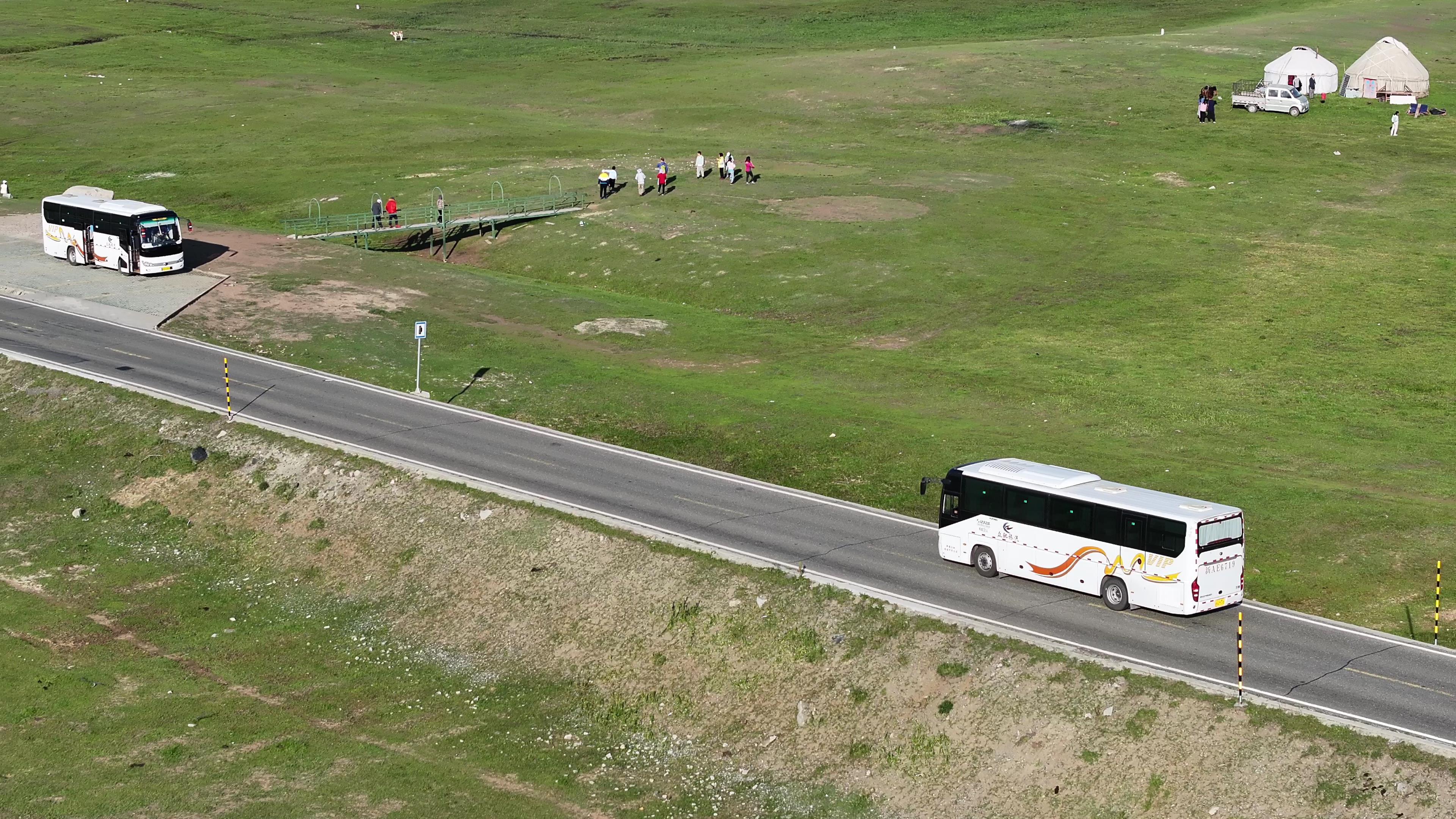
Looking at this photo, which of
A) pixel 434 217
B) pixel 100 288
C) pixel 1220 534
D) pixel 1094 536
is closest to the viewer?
pixel 1220 534

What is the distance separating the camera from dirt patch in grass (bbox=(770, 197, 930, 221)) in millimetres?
88250

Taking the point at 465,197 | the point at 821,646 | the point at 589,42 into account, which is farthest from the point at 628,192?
the point at 589,42

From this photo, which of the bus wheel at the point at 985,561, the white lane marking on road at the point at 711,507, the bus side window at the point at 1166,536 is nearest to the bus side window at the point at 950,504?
the bus wheel at the point at 985,561

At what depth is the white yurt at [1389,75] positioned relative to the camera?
11825cm

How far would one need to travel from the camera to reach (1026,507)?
133 feet

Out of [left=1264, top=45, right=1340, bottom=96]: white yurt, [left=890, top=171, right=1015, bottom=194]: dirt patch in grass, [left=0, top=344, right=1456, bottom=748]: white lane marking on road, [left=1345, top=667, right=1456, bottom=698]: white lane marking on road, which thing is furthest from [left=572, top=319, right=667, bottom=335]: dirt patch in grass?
[left=1264, top=45, right=1340, bottom=96]: white yurt

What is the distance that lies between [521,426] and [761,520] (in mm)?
14027

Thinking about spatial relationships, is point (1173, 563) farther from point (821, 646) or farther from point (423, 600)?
point (423, 600)

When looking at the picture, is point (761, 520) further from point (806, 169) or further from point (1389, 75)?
point (1389, 75)

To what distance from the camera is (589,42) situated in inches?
6526

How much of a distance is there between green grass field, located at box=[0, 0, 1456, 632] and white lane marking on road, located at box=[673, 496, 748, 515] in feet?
13.4

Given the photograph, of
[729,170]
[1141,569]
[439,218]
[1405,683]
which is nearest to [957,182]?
[729,170]

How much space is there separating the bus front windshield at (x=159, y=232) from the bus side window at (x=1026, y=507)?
5178cm

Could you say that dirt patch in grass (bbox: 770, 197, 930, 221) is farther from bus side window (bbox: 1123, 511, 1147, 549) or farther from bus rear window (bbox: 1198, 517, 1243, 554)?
bus rear window (bbox: 1198, 517, 1243, 554)
